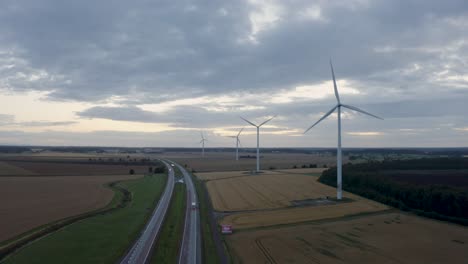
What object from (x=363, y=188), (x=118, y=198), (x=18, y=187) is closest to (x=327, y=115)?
(x=363, y=188)

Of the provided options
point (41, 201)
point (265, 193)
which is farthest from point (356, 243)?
point (41, 201)

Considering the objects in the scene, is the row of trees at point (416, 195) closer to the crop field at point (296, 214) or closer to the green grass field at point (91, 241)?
the crop field at point (296, 214)

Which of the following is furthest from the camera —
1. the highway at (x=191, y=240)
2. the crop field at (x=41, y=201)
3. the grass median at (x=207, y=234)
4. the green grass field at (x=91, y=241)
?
the crop field at (x=41, y=201)

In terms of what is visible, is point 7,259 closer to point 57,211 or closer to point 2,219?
point 2,219

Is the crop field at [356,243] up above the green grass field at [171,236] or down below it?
below

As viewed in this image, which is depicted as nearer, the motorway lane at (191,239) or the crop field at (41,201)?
the motorway lane at (191,239)

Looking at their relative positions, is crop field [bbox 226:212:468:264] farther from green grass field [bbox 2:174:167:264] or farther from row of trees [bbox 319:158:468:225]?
green grass field [bbox 2:174:167:264]

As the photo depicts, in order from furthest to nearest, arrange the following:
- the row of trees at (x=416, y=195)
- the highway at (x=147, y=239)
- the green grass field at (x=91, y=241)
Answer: the row of trees at (x=416, y=195) → the highway at (x=147, y=239) → the green grass field at (x=91, y=241)

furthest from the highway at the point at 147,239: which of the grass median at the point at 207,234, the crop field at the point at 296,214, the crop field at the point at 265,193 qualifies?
the crop field at the point at 265,193

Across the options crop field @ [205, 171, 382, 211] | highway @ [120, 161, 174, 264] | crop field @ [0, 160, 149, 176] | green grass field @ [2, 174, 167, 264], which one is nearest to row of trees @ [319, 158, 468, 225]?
crop field @ [205, 171, 382, 211]
